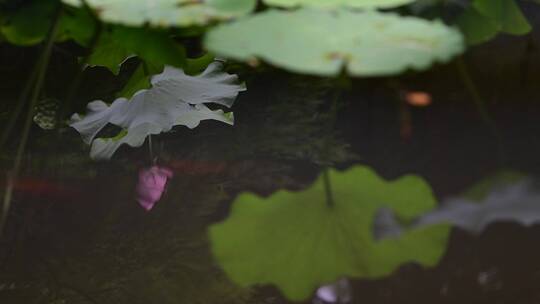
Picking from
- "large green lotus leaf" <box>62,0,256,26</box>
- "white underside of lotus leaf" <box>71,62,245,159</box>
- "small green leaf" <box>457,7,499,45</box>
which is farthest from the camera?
"small green leaf" <box>457,7,499,45</box>

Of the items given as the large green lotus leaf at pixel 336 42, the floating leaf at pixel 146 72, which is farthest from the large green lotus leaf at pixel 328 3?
the floating leaf at pixel 146 72

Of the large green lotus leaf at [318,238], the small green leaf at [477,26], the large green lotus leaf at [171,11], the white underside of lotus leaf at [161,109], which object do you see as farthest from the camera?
the small green leaf at [477,26]

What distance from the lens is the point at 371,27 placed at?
2.05 ft

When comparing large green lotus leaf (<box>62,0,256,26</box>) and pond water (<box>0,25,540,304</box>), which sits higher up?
large green lotus leaf (<box>62,0,256,26</box>)

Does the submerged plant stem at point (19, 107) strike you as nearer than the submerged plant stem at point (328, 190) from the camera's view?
No

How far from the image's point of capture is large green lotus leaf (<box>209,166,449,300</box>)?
0.56m

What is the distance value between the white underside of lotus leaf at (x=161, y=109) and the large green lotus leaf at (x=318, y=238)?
223 millimetres

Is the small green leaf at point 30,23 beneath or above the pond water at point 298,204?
above

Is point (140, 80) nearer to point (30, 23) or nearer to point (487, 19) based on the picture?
point (30, 23)

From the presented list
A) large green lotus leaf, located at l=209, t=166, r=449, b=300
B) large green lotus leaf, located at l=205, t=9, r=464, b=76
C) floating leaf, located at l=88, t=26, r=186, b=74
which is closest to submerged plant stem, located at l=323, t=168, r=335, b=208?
large green lotus leaf, located at l=209, t=166, r=449, b=300

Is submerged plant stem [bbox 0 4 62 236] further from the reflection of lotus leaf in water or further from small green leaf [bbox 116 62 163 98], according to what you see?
the reflection of lotus leaf in water

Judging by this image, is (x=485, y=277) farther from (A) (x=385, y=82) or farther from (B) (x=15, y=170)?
(B) (x=15, y=170)

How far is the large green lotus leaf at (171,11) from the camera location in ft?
2.18

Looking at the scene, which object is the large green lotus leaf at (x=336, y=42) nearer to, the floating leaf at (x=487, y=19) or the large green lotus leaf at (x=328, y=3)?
the large green lotus leaf at (x=328, y=3)
